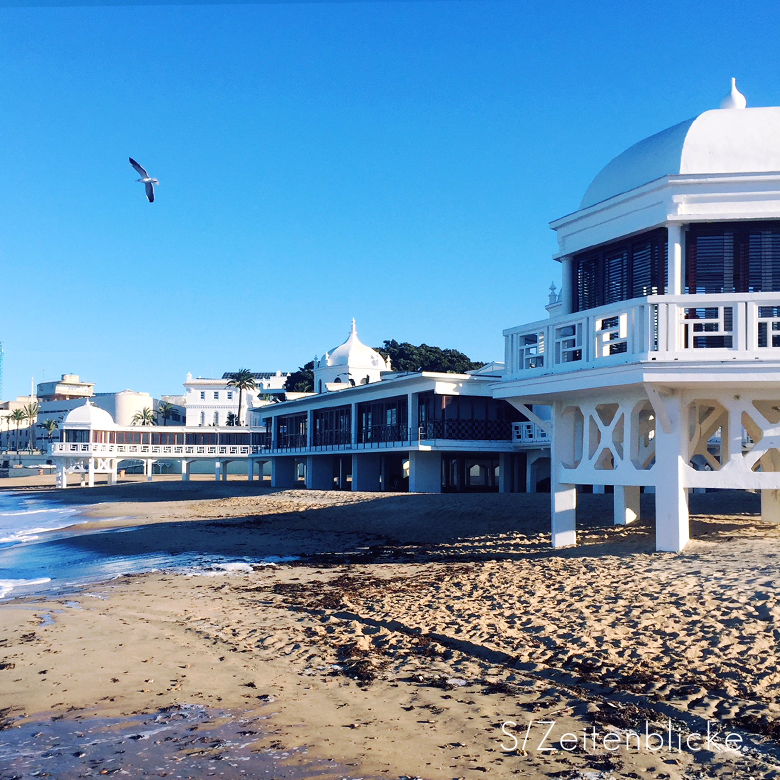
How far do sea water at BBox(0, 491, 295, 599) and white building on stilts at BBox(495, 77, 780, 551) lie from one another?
8.02m

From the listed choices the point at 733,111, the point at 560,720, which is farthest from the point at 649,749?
the point at 733,111

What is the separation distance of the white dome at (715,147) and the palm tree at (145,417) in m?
102

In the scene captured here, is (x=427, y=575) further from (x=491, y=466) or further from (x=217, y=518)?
(x=491, y=466)

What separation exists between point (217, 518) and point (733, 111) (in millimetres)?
25812

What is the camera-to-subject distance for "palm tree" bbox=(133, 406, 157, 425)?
354 ft

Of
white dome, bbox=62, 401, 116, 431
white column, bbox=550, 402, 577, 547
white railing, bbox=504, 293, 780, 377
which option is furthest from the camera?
white dome, bbox=62, 401, 116, 431

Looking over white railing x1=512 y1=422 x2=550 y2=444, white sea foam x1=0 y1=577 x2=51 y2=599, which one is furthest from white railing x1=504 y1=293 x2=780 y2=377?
white railing x1=512 y1=422 x2=550 y2=444

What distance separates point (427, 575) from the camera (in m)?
13.4

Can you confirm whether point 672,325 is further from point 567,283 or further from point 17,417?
point 17,417

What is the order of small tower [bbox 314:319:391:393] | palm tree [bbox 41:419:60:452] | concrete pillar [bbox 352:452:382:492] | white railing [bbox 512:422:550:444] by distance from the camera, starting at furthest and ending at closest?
palm tree [bbox 41:419:60:452], small tower [bbox 314:319:391:393], concrete pillar [bbox 352:452:382:492], white railing [bbox 512:422:550:444]

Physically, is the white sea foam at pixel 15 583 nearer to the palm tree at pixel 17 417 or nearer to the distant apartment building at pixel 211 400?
the distant apartment building at pixel 211 400

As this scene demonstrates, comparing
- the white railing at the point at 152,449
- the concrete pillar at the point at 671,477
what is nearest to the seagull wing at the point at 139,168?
the concrete pillar at the point at 671,477

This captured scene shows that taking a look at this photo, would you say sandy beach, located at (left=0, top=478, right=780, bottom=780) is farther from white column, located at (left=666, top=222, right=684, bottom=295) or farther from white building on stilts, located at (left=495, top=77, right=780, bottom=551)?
white column, located at (left=666, top=222, right=684, bottom=295)

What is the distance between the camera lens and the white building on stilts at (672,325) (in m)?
10.8
